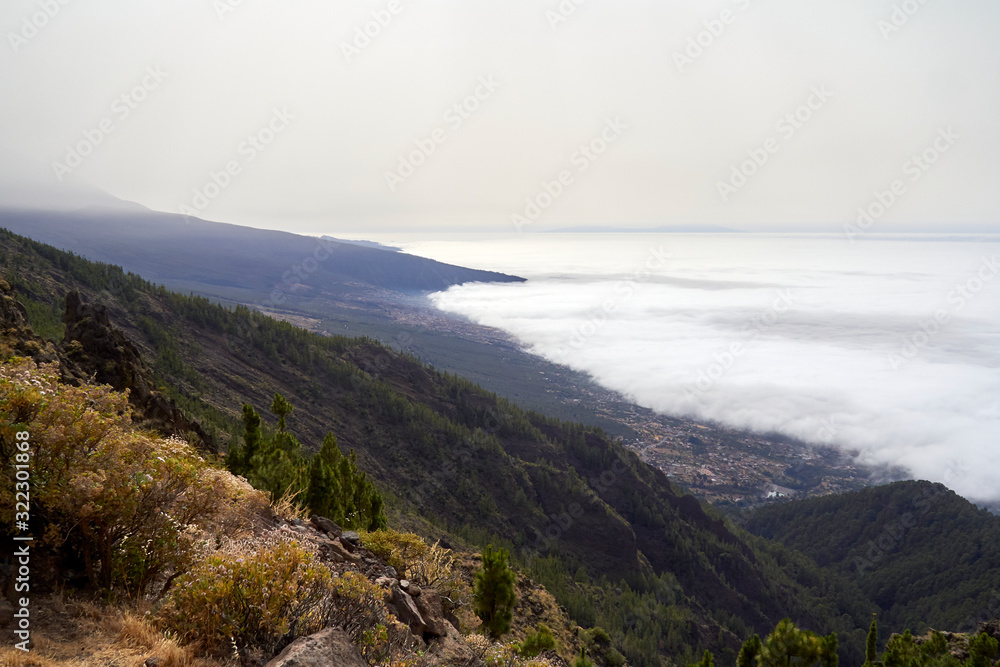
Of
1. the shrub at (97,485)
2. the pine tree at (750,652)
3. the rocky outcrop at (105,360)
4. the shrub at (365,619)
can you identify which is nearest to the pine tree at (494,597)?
the shrub at (365,619)

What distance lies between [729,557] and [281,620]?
109 m

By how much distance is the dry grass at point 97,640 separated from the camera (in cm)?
573

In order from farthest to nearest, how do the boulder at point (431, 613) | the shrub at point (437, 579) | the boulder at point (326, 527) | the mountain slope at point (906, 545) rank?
the mountain slope at point (906, 545) < the shrub at point (437, 579) < the boulder at point (326, 527) < the boulder at point (431, 613)

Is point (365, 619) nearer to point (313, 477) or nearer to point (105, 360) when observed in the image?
point (313, 477)

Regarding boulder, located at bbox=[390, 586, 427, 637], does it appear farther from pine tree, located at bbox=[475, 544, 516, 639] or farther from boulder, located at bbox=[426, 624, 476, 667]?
pine tree, located at bbox=[475, 544, 516, 639]

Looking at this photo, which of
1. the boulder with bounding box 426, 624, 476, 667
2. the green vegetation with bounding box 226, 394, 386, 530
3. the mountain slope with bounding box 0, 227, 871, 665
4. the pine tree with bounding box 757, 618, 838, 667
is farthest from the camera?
the mountain slope with bounding box 0, 227, 871, 665

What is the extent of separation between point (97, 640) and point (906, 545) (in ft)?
524

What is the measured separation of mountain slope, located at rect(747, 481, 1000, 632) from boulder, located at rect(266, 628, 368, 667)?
351 ft

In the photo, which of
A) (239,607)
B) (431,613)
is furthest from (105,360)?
(239,607)

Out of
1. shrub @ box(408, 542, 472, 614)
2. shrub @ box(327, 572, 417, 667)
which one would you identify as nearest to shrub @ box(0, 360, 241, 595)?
shrub @ box(327, 572, 417, 667)

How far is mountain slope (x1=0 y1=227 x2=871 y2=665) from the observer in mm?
63719

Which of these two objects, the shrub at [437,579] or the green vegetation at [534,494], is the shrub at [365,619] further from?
the green vegetation at [534,494]

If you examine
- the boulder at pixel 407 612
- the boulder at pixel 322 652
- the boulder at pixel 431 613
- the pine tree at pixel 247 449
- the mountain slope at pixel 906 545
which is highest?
the boulder at pixel 322 652

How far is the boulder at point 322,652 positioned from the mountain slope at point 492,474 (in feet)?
155
